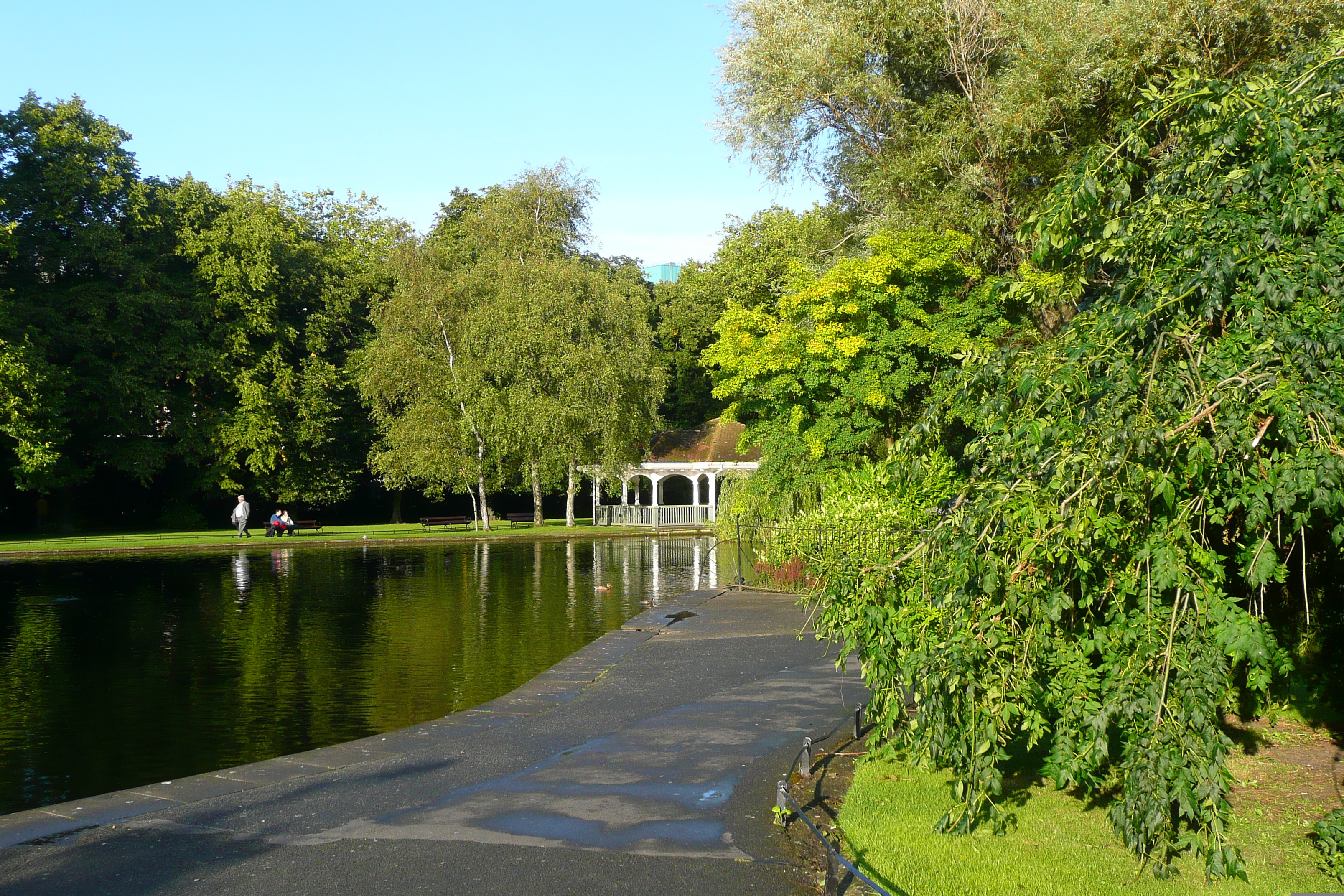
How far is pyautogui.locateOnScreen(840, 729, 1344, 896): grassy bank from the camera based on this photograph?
569 cm

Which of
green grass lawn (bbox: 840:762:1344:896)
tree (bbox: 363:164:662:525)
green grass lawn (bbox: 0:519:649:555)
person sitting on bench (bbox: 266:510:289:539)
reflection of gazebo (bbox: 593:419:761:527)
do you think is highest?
tree (bbox: 363:164:662:525)

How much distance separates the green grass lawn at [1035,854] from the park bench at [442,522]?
3978 cm

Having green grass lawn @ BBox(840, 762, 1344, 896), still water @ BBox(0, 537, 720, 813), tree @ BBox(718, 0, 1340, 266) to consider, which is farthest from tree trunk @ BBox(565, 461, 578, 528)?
green grass lawn @ BBox(840, 762, 1344, 896)

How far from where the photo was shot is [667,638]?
14625 millimetres

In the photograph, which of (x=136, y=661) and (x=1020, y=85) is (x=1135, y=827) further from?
(x=1020, y=85)

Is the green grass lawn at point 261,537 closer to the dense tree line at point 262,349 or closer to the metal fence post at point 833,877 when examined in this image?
the dense tree line at point 262,349

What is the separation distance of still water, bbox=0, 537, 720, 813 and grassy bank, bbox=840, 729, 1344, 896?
5390 mm

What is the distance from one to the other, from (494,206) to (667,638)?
37820 millimetres

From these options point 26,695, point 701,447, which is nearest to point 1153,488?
point 26,695

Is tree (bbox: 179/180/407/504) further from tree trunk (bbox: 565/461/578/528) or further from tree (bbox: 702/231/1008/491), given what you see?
tree (bbox: 702/231/1008/491)

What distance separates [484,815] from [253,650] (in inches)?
370

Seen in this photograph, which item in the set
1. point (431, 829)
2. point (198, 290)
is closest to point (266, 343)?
point (198, 290)

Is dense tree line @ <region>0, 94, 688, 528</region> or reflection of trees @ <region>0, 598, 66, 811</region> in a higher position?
dense tree line @ <region>0, 94, 688, 528</region>

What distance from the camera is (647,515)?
49.1 m
